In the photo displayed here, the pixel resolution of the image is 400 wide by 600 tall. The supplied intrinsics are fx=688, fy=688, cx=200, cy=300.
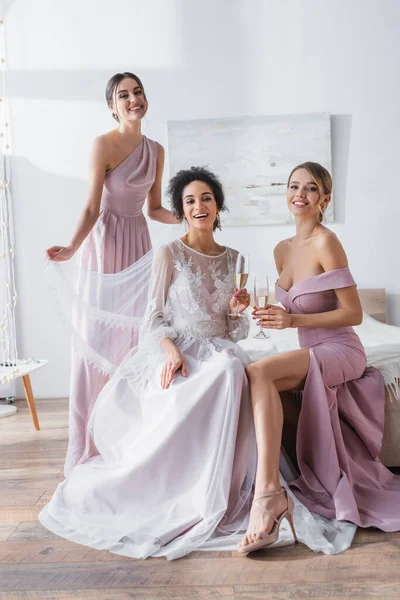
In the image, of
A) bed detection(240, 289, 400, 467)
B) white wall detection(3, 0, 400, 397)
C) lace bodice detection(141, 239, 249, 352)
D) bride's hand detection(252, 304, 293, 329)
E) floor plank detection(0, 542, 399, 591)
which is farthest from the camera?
white wall detection(3, 0, 400, 397)

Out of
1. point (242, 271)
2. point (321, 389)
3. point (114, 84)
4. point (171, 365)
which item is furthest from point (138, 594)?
point (114, 84)

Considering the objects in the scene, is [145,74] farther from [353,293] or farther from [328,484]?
[328,484]

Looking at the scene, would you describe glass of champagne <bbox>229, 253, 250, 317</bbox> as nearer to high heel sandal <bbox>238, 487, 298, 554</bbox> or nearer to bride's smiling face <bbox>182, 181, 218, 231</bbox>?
bride's smiling face <bbox>182, 181, 218, 231</bbox>

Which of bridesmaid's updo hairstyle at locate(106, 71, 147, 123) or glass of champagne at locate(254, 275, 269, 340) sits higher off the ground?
bridesmaid's updo hairstyle at locate(106, 71, 147, 123)

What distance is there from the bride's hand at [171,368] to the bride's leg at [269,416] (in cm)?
25

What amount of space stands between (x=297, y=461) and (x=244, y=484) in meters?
0.29

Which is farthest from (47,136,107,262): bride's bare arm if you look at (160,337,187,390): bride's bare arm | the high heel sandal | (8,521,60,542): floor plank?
the high heel sandal

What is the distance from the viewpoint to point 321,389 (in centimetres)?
256

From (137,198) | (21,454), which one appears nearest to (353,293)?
(137,198)

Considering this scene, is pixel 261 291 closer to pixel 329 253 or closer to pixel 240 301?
pixel 240 301

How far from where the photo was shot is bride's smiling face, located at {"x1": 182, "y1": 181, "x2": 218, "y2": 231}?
8.97 ft

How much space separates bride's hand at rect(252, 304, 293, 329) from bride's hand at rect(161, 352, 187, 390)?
1.08 ft

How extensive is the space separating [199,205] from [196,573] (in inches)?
53.7

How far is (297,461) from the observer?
2.70 meters
